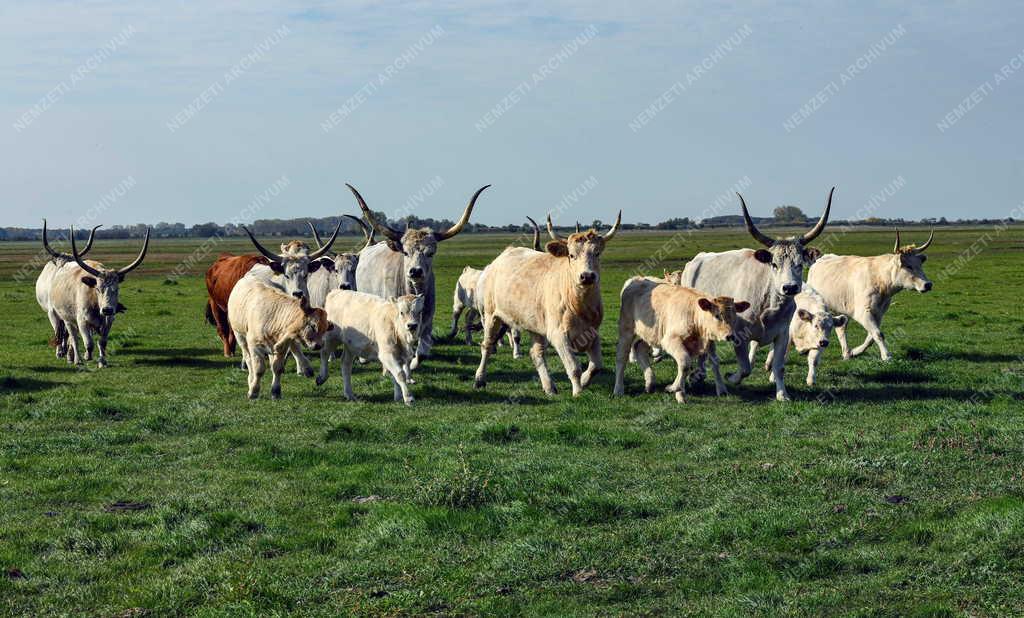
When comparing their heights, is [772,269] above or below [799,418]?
above

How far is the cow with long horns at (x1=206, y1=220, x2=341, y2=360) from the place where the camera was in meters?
15.8

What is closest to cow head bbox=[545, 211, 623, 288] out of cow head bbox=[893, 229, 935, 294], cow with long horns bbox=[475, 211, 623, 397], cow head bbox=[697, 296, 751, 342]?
cow with long horns bbox=[475, 211, 623, 397]

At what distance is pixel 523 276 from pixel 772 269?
3560 mm

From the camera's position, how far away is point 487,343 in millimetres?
14867

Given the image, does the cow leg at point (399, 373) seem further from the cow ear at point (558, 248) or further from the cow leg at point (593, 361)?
the cow ear at point (558, 248)

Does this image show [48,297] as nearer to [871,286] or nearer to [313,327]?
[313,327]

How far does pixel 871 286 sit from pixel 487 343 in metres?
7.53

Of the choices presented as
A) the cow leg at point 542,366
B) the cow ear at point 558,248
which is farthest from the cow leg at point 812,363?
the cow ear at point 558,248

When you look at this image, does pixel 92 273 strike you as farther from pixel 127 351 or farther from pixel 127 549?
pixel 127 549

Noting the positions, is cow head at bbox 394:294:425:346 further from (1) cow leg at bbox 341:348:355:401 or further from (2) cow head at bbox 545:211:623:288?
(2) cow head at bbox 545:211:623:288

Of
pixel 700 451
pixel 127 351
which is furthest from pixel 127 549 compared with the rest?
pixel 127 351

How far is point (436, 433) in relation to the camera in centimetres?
1079

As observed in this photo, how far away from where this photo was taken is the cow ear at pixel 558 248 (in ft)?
44.8

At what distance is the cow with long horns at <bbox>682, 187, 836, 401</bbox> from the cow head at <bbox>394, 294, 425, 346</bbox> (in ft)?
13.5
